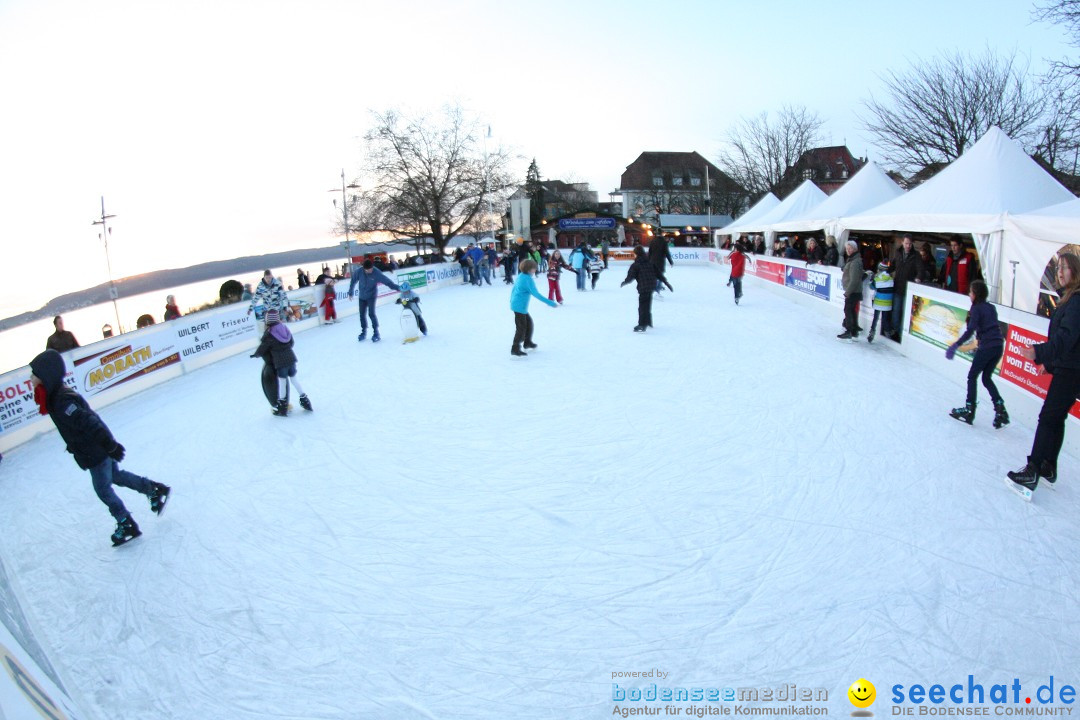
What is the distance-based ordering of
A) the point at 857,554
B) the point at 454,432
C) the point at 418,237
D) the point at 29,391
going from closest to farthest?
1. the point at 857,554
2. the point at 454,432
3. the point at 29,391
4. the point at 418,237

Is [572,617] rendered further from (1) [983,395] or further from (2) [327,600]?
(1) [983,395]

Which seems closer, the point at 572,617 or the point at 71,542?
the point at 572,617

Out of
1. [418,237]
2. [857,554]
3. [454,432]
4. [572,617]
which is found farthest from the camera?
[418,237]

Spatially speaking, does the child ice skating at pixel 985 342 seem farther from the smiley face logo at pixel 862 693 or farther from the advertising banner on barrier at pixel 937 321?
the smiley face logo at pixel 862 693

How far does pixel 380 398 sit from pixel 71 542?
334 centimetres

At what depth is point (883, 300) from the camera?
338 inches

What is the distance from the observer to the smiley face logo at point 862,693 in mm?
2307

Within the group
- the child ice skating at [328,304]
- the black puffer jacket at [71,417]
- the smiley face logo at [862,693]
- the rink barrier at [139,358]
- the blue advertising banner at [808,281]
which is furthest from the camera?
the child ice skating at [328,304]

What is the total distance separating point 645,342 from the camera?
9.16m

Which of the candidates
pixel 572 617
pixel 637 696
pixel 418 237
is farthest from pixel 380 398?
pixel 418 237

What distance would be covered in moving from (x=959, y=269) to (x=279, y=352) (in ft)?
30.7

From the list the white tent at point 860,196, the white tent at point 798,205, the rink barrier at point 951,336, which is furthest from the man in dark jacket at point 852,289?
the white tent at point 798,205

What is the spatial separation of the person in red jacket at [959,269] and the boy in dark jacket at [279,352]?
9.15 meters

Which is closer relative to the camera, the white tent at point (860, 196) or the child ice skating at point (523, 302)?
the child ice skating at point (523, 302)
